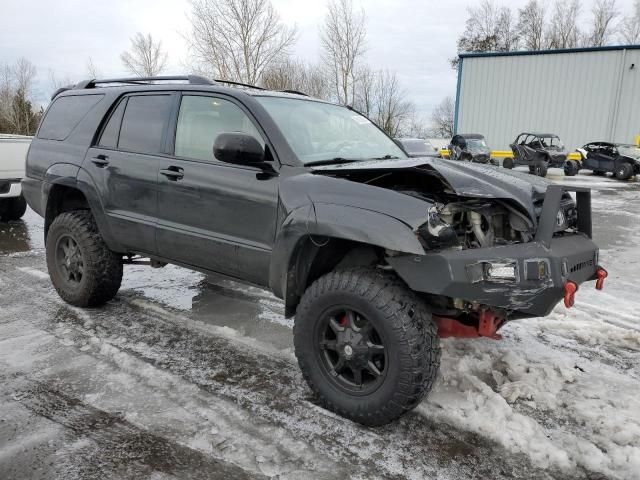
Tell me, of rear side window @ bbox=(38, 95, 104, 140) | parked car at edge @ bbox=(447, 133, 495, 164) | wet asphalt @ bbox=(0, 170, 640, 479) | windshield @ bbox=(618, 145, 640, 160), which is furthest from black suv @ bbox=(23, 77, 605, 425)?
windshield @ bbox=(618, 145, 640, 160)

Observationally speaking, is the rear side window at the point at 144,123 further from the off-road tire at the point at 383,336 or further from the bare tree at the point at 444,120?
the bare tree at the point at 444,120

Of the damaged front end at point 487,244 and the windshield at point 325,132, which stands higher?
the windshield at point 325,132

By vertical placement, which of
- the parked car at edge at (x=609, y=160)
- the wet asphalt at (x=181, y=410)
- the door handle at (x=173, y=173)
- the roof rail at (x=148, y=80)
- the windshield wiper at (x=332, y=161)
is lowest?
the wet asphalt at (x=181, y=410)

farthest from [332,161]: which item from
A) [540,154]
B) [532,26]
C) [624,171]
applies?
[532,26]

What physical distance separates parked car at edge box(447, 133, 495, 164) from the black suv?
59.4 ft

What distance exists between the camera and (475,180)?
2.80 m

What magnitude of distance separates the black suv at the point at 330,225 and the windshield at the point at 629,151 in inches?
753

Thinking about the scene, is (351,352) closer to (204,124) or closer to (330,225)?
(330,225)

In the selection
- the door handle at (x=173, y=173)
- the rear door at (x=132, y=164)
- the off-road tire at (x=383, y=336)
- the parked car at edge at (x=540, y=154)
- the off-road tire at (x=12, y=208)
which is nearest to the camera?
the off-road tire at (x=383, y=336)

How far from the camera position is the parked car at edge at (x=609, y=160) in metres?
19.5

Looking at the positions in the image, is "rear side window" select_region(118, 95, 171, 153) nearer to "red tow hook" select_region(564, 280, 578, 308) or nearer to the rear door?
the rear door

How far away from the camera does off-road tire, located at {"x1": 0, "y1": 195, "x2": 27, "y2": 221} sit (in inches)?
347

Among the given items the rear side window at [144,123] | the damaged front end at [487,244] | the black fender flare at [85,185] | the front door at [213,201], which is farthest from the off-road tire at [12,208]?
the damaged front end at [487,244]

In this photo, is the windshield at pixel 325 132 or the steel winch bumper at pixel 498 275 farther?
the windshield at pixel 325 132
